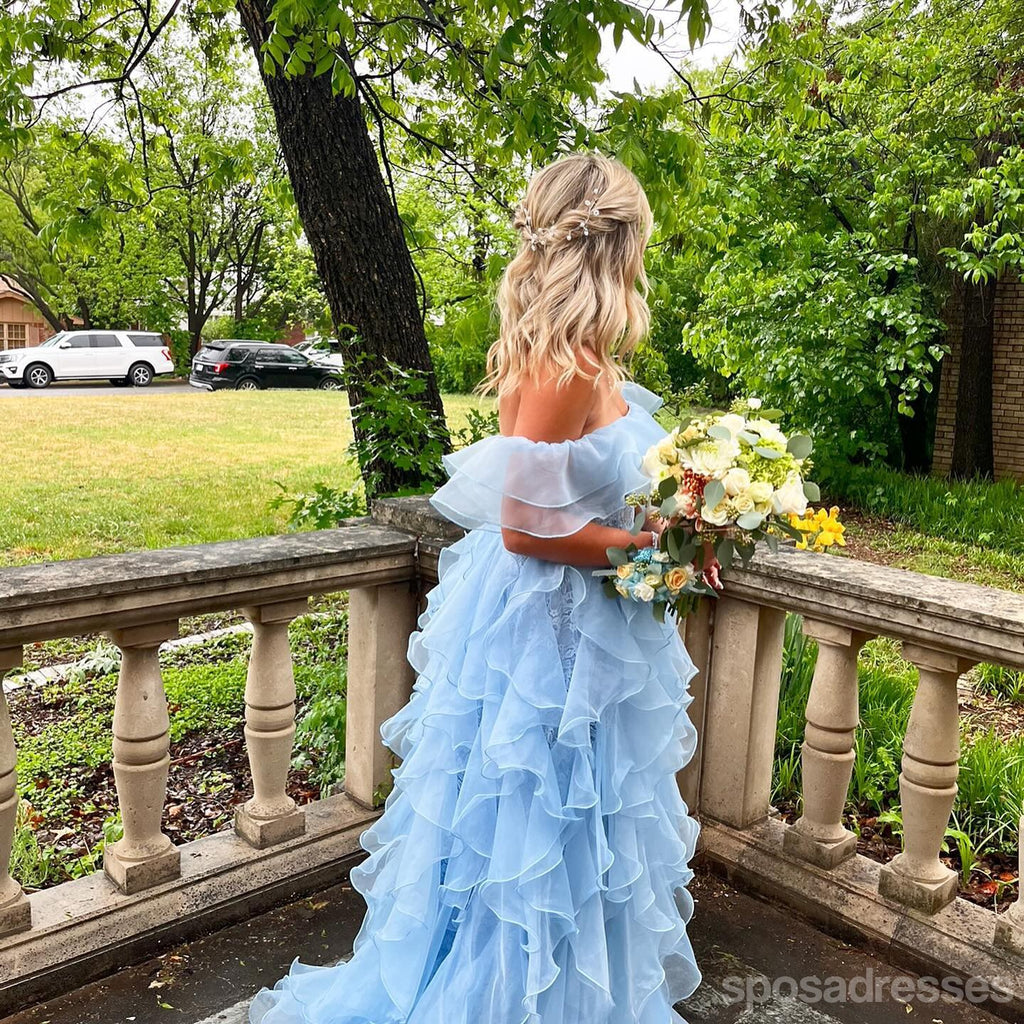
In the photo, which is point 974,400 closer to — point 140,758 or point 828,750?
point 828,750

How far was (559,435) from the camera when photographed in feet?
5.71

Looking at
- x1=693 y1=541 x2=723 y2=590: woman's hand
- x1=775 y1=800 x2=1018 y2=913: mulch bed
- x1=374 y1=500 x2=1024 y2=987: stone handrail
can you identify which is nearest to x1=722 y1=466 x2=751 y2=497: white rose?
x1=693 y1=541 x2=723 y2=590: woman's hand

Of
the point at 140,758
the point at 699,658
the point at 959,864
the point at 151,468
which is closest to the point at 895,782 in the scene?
the point at 959,864

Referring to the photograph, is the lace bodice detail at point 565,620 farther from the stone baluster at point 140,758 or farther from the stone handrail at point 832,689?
the stone baluster at point 140,758

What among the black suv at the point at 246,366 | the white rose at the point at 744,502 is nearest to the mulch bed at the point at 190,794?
the white rose at the point at 744,502

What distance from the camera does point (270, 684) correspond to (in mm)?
2498

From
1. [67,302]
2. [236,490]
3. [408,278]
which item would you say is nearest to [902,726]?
[408,278]

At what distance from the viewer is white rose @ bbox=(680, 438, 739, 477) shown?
1636 mm

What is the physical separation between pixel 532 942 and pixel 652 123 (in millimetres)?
3250

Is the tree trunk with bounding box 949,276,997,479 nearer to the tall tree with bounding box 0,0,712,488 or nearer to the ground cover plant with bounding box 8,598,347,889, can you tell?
the tall tree with bounding box 0,0,712,488

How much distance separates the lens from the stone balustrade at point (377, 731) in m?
2.08

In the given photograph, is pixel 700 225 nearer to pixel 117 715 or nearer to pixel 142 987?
pixel 117 715

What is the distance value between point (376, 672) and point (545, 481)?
126cm

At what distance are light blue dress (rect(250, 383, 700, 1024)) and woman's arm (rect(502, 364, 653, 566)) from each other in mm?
25
